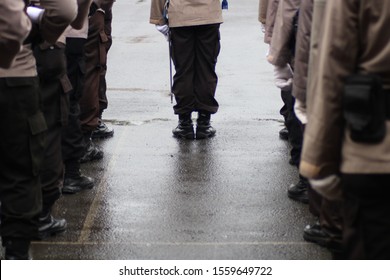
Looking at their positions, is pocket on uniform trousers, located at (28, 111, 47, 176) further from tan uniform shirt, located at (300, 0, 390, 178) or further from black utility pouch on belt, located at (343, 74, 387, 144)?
black utility pouch on belt, located at (343, 74, 387, 144)

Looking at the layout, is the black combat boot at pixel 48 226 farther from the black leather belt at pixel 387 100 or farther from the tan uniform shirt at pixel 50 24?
the black leather belt at pixel 387 100

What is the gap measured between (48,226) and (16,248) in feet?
2.11

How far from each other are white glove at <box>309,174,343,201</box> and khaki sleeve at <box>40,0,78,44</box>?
1.91 m

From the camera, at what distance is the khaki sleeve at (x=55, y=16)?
4.61 m

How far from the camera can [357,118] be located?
9.95 ft

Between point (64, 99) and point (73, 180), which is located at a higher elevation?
point (64, 99)

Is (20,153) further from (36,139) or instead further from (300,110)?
(300,110)

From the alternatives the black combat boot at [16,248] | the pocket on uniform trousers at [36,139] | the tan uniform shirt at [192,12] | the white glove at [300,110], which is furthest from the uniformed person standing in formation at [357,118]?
the tan uniform shirt at [192,12]

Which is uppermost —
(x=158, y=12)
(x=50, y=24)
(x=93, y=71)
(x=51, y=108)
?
(x=50, y=24)

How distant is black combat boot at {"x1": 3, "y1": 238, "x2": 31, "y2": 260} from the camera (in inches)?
182

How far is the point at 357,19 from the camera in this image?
3.14 meters

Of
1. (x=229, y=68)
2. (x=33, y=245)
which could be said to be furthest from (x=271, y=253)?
(x=229, y=68)

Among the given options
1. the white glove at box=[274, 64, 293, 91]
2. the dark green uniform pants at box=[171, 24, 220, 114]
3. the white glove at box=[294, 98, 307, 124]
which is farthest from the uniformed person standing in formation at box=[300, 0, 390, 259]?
the dark green uniform pants at box=[171, 24, 220, 114]

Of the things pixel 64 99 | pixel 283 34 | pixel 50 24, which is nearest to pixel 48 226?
pixel 64 99
